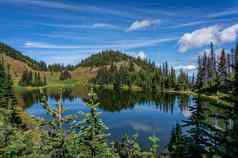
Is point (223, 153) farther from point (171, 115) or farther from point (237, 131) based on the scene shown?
point (171, 115)

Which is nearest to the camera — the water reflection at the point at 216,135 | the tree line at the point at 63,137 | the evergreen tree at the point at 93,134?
the water reflection at the point at 216,135

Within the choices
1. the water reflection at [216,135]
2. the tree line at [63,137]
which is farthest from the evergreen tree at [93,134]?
the water reflection at [216,135]

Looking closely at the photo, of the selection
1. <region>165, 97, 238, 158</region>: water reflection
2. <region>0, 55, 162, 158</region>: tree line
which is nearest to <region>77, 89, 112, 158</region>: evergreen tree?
<region>0, 55, 162, 158</region>: tree line

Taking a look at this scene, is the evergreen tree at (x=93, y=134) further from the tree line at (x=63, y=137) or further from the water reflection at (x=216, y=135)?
the water reflection at (x=216, y=135)

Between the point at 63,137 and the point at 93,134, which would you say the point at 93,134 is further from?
the point at 63,137

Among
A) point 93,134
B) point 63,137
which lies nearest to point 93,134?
point 93,134

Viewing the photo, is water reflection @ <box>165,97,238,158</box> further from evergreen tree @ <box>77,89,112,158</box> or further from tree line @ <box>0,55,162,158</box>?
evergreen tree @ <box>77,89,112,158</box>

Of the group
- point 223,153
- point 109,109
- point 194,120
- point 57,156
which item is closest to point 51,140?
point 57,156

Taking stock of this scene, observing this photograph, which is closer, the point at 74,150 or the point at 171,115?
the point at 74,150

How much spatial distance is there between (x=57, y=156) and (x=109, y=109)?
349 ft

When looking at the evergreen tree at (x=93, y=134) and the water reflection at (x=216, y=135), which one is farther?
the evergreen tree at (x=93, y=134)

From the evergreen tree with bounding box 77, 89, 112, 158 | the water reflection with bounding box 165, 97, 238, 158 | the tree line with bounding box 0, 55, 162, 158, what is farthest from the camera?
the evergreen tree with bounding box 77, 89, 112, 158

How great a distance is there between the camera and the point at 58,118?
12828 mm

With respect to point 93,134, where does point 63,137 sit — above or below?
above
